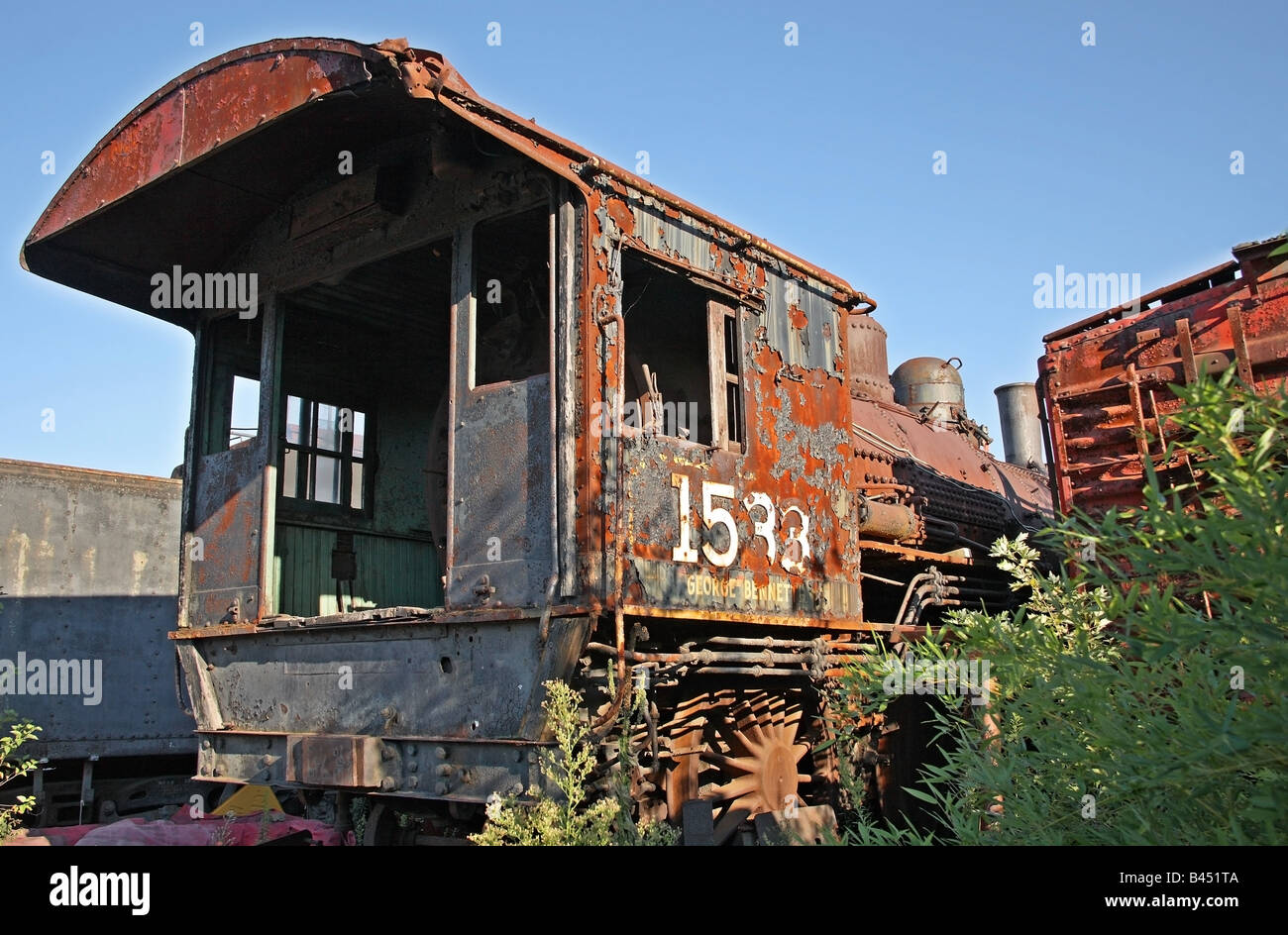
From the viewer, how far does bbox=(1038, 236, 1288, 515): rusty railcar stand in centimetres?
750

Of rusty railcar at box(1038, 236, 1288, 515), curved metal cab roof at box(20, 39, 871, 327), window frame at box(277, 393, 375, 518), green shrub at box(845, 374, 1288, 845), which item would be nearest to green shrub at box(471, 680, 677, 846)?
green shrub at box(845, 374, 1288, 845)

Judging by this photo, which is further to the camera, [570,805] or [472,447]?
[472,447]

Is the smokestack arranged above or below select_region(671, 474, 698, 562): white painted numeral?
above

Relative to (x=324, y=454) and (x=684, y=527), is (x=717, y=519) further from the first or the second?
(x=324, y=454)

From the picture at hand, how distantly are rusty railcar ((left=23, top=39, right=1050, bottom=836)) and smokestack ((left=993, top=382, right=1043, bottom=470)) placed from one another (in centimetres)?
847

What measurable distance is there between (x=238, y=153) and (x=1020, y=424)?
1382cm

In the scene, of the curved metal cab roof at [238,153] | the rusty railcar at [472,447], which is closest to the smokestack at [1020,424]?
the rusty railcar at [472,447]

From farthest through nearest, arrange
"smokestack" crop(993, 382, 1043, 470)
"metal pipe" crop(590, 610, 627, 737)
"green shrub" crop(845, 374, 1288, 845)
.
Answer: "smokestack" crop(993, 382, 1043, 470)
"metal pipe" crop(590, 610, 627, 737)
"green shrub" crop(845, 374, 1288, 845)

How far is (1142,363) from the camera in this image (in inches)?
322

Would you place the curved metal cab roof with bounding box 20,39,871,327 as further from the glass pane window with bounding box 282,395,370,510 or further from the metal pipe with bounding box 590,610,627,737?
the metal pipe with bounding box 590,610,627,737

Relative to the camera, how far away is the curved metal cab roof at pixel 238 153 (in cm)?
561

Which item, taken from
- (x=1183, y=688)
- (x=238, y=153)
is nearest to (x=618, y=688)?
(x=1183, y=688)

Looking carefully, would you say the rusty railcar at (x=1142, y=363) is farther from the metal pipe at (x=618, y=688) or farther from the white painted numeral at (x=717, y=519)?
the metal pipe at (x=618, y=688)
